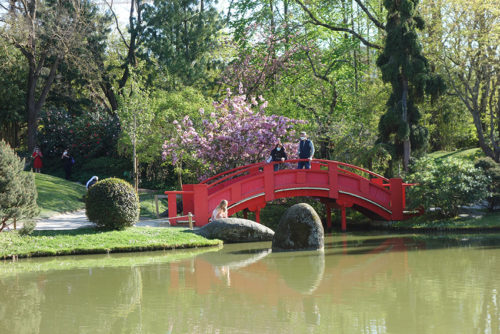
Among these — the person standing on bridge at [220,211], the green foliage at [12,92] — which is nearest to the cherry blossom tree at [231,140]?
the person standing on bridge at [220,211]

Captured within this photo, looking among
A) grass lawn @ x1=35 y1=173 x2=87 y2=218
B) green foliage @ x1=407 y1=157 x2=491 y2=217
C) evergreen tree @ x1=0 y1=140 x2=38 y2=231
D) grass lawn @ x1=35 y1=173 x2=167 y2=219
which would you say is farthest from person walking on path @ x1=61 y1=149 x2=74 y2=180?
green foliage @ x1=407 y1=157 x2=491 y2=217

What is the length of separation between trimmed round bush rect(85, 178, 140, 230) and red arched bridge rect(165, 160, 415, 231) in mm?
2431

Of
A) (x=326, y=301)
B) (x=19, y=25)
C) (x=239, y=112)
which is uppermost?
(x=19, y=25)

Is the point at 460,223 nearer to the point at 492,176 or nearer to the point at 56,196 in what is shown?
the point at 492,176

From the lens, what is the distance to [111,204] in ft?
51.2

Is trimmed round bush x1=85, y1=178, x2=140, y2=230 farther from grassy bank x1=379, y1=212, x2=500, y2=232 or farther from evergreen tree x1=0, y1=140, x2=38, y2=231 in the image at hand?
grassy bank x1=379, y1=212, x2=500, y2=232

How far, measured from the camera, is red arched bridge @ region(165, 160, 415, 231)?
62.1 feet

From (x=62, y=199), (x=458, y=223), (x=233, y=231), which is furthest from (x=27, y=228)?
(x=458, y=223)

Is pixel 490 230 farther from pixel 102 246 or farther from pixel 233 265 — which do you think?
pixel 102 246

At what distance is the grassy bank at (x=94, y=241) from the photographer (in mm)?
14227

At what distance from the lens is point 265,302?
838 cm

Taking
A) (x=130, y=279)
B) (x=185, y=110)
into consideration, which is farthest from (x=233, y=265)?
(x=185, y=110)

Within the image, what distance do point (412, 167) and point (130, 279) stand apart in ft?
46.0

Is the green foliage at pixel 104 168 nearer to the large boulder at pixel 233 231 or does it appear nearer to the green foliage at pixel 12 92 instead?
the green foliage at pixel 12 92
